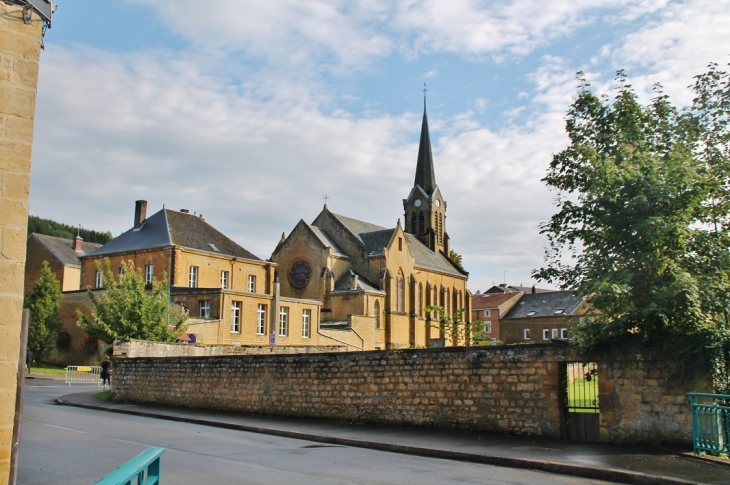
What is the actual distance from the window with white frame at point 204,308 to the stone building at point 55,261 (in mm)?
27023

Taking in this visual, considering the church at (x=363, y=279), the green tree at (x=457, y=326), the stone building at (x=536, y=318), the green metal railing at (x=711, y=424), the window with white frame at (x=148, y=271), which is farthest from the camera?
the stone building at (x=536, y=318)

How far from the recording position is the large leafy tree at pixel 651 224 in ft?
41.7

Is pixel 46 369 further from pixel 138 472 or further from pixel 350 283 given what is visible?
pixel 138 472

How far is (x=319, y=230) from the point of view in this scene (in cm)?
6781

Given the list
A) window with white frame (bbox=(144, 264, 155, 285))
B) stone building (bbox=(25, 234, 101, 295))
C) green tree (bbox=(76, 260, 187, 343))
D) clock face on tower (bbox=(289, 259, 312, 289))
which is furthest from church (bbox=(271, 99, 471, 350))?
green tree (bbox=(76, 260, 187, 343))

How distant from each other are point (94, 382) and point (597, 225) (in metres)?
30.9

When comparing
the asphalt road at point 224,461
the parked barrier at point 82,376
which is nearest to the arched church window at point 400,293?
the parked barrier at point 82,376

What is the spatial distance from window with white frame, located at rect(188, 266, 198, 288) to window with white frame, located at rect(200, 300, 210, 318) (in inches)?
334

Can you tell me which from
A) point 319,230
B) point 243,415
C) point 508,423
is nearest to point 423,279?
point 319,230

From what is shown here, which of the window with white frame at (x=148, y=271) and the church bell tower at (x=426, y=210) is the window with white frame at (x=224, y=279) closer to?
the window with white frame at (x=148, y=271)

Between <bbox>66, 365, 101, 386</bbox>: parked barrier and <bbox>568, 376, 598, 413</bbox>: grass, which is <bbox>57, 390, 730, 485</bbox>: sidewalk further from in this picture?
<bbox>66, 365, 101, 386</bbox>: parked barrier

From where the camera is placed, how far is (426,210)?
269ft

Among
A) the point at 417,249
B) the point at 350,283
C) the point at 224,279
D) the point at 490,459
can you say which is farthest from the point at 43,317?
the point at 417,249

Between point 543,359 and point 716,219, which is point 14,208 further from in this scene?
point 716,219
